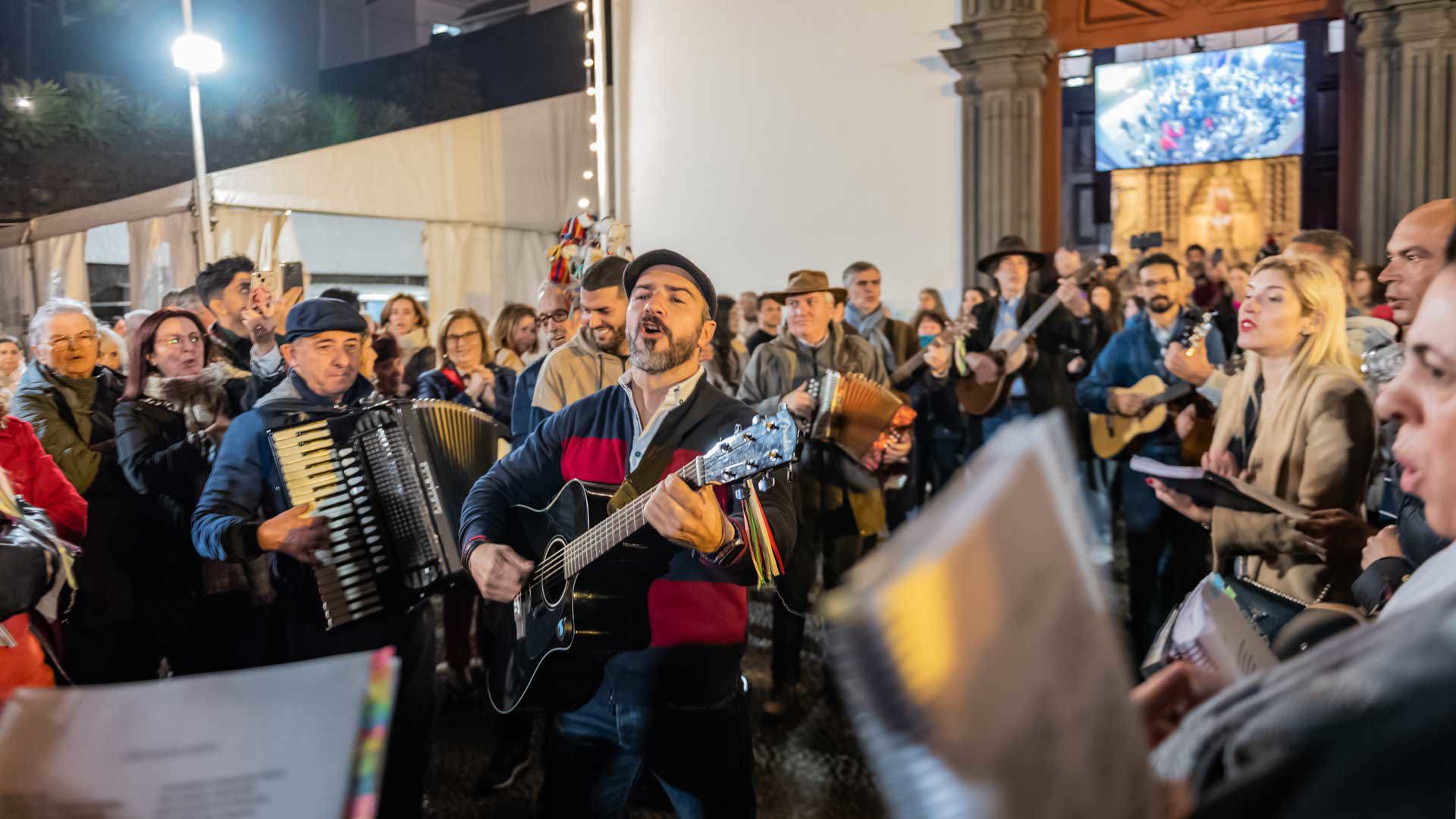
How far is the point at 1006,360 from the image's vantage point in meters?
6.61

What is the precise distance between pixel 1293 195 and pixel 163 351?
16228mm

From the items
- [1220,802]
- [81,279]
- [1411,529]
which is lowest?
[1411,529]

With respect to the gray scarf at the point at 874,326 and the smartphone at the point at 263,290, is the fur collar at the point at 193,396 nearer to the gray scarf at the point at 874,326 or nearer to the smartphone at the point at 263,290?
the smartphone at the point at 263,290

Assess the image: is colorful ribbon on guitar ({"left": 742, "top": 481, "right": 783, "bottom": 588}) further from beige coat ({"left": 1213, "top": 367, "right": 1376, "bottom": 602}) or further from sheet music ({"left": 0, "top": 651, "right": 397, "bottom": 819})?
beige coat ({"left": 1213, "top": 367, "right": 1376, "bottom": 602})

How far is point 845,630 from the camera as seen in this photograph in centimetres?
64

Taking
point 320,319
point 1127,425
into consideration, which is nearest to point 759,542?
point 320,319

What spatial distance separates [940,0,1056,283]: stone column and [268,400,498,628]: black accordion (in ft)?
Answer: 25.1

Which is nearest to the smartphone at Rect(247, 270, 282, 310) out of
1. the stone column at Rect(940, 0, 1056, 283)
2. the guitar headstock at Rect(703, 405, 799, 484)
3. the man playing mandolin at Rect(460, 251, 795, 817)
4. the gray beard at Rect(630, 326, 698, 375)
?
the man playing mandolin at Rect(460, 251, 795, 817)

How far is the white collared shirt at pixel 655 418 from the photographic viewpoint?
8.50 ft

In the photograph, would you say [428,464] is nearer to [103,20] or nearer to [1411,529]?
[1411,529]

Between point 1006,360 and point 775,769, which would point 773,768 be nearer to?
point 775,769

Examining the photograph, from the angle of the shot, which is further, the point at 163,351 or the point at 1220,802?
the point at 163,351

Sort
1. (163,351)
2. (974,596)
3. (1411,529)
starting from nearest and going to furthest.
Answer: (974,596) < (1411,529) < (163,351)

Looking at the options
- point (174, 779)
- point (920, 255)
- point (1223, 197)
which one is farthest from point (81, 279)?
point (1223, 197)
